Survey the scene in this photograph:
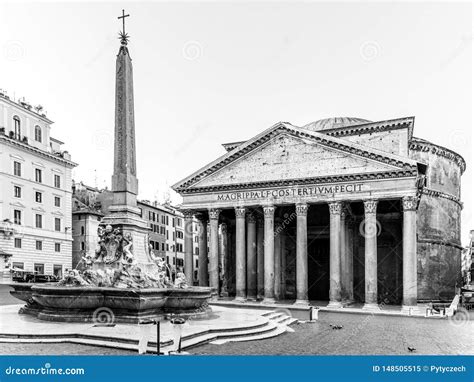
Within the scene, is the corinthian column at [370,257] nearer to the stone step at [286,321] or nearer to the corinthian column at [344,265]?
the corinthian column at [344,265]

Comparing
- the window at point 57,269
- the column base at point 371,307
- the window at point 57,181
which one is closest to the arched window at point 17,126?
the window at point 57,181

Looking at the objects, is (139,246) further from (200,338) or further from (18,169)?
(18,169)

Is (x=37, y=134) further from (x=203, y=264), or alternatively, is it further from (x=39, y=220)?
(x=203, y=264)

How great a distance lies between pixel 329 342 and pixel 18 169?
31.2m

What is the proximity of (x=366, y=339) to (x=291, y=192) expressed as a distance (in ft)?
49.4

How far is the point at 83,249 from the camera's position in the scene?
49.3 metres

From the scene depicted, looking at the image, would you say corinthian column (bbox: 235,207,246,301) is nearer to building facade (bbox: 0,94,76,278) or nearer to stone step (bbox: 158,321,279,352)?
stone step (bbox: 158,321,279,352)

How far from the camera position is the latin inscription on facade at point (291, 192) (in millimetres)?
28969

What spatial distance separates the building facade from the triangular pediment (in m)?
13.5

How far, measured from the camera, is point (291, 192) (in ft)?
100

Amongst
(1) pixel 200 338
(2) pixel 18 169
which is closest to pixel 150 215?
(2) pixel 18 169

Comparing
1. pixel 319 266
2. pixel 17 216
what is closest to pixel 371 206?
pixel 319 266

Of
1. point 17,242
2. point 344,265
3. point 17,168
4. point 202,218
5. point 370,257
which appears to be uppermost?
point 17,168

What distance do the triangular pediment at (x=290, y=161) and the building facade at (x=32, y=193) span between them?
44.1 feet
